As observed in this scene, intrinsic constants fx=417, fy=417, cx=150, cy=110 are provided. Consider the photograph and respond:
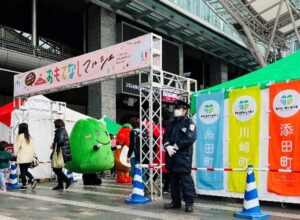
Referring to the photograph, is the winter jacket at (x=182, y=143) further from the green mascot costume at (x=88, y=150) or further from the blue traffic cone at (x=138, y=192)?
the green mascot costume at (x=88, y=150)

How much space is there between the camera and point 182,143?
24.3 feet

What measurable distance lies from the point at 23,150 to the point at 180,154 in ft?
18.0

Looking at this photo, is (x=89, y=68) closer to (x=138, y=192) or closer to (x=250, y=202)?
(x=138, y=192)

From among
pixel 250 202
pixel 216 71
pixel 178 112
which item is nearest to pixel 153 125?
pixel 178 112

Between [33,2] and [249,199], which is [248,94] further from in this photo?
[33,2]

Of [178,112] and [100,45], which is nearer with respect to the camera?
[178,112]

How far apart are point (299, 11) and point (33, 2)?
1750 cm

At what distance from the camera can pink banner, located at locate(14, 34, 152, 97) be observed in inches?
368

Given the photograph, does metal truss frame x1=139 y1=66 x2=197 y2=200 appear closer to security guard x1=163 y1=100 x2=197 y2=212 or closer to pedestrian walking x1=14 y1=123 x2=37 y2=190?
security guard x1=163 y1=100 x2=197 y2=212

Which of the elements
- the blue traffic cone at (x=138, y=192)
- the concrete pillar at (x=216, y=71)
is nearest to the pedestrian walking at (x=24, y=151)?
the blue traffic cone at (x=138, y=192)

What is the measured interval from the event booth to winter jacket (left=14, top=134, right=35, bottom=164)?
4660 mm

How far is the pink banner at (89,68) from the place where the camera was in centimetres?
936

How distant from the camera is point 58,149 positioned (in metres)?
11.1

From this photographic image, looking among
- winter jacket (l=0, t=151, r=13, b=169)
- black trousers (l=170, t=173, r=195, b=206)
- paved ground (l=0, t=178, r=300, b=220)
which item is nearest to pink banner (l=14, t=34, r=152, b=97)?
Result: winter jacket (l=0, t=151, r=13, b=169)
